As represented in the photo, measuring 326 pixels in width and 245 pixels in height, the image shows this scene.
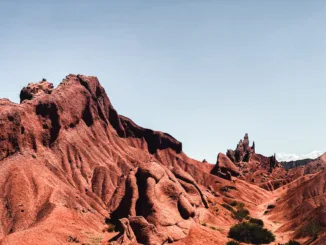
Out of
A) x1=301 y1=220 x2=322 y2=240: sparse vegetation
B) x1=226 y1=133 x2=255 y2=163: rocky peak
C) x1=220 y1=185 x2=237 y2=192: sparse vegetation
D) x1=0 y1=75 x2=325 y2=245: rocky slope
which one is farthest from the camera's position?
x1=226 y1=133 x2=255 y2=163: rocky peak

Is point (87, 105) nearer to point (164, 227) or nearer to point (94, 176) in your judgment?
point (94, 176)

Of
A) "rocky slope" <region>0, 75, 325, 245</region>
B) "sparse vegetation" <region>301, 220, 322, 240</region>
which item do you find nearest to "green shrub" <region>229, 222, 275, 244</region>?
"rocky slope" <region>0, 75, 325, 245</region>

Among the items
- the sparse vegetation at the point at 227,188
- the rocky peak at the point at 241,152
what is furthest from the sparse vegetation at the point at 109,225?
the rocky peak at the point at 241,152

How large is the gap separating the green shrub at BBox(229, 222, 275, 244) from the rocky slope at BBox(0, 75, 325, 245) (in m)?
2.10

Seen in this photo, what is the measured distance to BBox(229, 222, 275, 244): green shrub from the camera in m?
51.4

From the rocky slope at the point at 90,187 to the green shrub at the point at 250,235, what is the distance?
2103 millimetres

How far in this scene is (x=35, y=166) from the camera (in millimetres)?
64125

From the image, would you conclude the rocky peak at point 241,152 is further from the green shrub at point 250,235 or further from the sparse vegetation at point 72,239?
the sparse vegetation at point 72,239

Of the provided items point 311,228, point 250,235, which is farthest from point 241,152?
point 250,235

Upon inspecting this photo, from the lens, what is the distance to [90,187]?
81.3m

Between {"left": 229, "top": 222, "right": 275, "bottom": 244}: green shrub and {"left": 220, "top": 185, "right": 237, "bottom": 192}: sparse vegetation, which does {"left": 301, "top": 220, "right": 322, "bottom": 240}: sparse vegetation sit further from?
{"left": 220, "top": 185, "right": 237, "bottom": 192}: sparse vegetation

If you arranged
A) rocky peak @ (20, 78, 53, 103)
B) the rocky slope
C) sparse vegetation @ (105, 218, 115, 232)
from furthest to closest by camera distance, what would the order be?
1. rocky peak @ (20, 78, 53, 103)
2. sparse vegetation @ (105, 218, 115, 232)
3. the rocky slope

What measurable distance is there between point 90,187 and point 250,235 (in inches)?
1626

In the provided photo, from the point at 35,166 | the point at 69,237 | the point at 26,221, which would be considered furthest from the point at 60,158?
the point at 69,237
